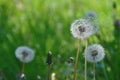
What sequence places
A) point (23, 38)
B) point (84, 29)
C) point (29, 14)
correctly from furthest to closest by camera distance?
point (29, 14) < point (23, 38) < point (84, 29)

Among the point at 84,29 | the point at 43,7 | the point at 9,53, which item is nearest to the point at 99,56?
the point at 84,29

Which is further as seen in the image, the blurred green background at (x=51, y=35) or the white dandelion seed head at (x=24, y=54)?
the blurred green background at (x=51, y=35)

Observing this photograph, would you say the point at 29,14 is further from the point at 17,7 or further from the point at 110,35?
the point at 110,35

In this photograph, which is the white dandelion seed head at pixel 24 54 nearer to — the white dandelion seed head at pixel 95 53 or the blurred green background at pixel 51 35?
the blurred green background at pixel 51 35

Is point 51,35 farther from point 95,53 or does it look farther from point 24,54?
point 95,53

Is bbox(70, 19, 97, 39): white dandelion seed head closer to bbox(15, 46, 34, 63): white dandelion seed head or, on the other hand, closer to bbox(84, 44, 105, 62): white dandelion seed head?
bbox(84, 44, 105, 62): white dandelion seed head

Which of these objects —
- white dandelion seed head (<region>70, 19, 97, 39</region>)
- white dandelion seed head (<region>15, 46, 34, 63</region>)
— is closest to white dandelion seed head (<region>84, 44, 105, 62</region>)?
white dandelion seed head (<region>70, 19, 97, 39</region>)

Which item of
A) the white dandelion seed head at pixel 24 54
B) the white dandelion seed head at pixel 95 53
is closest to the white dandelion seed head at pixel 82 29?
the white dandelion seed head at pixel 95 53

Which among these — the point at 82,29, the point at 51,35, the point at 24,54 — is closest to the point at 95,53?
the point at 82,29
